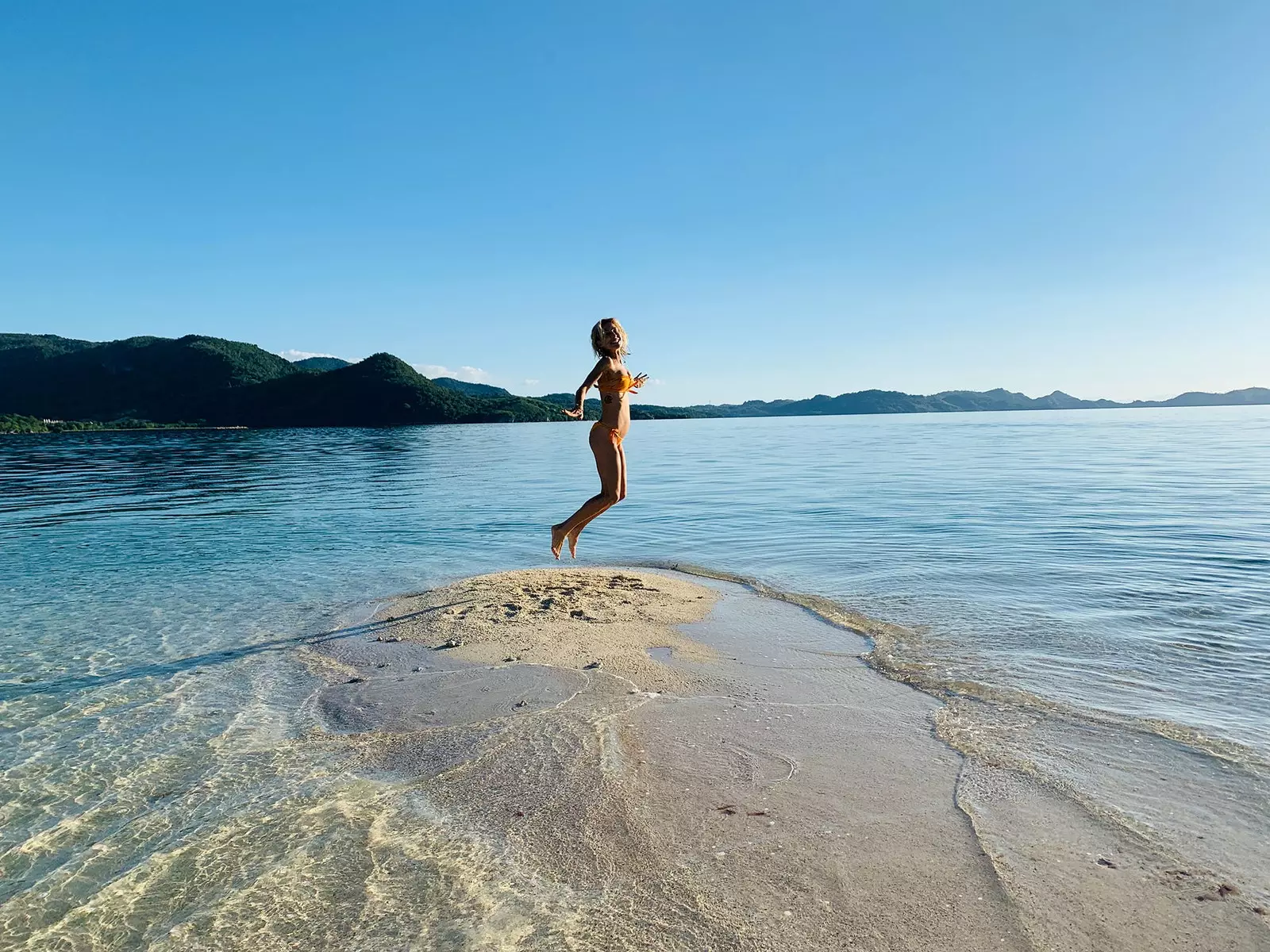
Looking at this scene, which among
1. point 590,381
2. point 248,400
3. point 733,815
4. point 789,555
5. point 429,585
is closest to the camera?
point 733,815

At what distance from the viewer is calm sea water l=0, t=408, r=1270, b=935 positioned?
6445 mm

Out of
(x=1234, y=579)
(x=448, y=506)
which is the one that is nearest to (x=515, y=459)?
(x=448, y=506)

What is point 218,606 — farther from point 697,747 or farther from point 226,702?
point 697,747

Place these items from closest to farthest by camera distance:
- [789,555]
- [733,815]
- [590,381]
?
[733,815]
[590,381]
[789,555]

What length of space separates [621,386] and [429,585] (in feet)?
A: 24.0

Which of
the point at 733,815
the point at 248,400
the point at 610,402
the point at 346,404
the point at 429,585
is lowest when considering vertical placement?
the point at 429,585

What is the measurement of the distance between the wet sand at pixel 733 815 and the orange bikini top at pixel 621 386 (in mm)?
3325

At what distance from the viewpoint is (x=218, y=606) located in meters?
12.7

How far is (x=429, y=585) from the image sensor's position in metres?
14.5

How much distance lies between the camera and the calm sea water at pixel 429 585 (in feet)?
21.1

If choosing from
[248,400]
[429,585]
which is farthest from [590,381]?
[248,400]

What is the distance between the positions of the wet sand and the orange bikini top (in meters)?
3.33

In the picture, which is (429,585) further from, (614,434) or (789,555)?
(789,555)

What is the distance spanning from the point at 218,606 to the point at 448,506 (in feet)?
52.0
